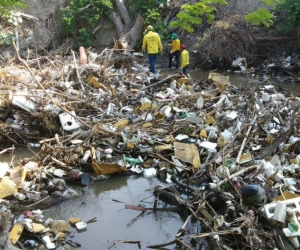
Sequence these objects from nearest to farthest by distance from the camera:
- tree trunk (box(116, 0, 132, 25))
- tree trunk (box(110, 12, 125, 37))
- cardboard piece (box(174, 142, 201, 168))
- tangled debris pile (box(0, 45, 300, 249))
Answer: tangled debris pile (box(0, 45, 300, 249)) < cardboard piece (box(174, 142, 201, 168)) < tree trunk (box(110, 12, 125, 37)) < tree trunk (box(116, 0, 132, 25))

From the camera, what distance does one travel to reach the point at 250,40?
13.1m

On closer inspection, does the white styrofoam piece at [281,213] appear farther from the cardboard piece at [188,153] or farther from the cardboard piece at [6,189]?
the cardboard piece at [6,189]

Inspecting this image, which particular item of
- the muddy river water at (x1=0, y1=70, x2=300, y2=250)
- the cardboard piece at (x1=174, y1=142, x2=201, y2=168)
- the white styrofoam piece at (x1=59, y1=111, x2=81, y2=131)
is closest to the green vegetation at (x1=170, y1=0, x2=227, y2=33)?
the white styrofoam piece at (x1=59, y1=111, x2=81, y2=131)

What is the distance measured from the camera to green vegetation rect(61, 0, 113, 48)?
15.3 m

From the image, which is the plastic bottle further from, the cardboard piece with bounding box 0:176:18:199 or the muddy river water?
the cardboard piece with bounding box 0:176:18:199

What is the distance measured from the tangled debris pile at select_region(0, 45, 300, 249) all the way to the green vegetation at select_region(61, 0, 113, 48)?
22.3ft

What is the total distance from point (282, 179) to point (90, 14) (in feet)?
41.2

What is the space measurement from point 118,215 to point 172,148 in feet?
5.47

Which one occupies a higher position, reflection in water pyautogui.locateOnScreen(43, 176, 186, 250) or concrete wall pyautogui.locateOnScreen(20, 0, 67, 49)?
concrete wall pyautogui.locateOnScreen(20, 0, 67, 49)

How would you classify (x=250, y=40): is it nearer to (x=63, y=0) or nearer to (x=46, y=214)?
(x=63, y=0)

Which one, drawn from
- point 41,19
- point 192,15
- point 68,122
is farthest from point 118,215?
point 41,19

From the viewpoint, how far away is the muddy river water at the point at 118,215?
432 cm

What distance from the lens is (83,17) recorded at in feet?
50.6

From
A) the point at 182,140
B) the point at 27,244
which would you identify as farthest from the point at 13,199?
the point at 182,140
